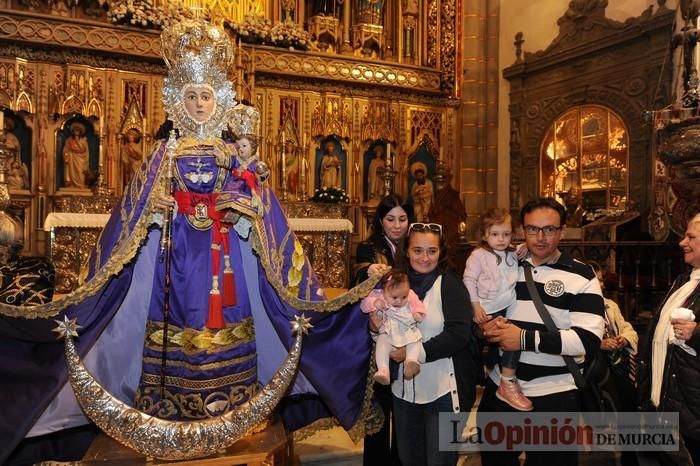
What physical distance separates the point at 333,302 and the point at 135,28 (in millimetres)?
8327

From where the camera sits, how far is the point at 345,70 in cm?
1136

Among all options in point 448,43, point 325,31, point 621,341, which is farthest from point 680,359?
point 448,43

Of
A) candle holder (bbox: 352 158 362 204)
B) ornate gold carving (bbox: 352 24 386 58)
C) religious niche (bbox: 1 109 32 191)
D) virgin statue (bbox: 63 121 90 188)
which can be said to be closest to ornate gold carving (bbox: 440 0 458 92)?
ornate gold carving (bbox: 352 24 386 58)

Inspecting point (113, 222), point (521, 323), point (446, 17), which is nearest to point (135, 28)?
point (446, 17)

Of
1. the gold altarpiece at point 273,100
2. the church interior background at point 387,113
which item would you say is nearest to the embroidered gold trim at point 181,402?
the church interior background at point 387,113

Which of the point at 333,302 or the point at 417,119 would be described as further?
the point at 417,119

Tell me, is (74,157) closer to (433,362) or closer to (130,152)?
(130,152)

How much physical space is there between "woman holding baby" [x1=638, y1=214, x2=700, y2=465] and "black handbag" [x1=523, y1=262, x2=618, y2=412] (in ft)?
0.91

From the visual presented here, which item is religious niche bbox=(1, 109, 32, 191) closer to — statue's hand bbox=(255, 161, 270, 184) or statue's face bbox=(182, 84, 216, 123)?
statue's face bbox=(182, 84, 216, 123)

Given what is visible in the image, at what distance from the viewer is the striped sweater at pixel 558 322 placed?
9.00ft

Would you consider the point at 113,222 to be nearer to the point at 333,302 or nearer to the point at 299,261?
the point at 299,261

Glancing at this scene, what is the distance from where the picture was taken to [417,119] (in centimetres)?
1211

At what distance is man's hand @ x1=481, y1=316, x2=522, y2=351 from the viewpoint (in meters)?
2.79

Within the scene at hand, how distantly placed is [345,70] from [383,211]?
8398 millimetres
